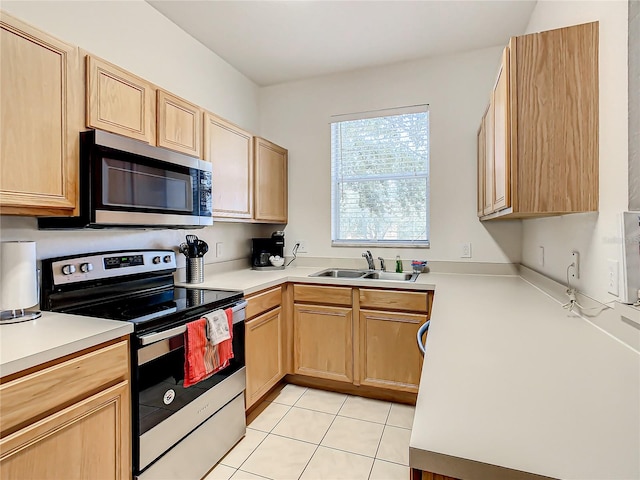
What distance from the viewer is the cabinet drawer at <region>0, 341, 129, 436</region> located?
0.98 meters

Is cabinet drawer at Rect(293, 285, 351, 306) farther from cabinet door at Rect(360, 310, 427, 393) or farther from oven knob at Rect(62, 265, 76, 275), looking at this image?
oven knob at Rect(62, 265, 76, 275)

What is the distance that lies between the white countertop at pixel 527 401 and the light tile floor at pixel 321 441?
39.3 inches

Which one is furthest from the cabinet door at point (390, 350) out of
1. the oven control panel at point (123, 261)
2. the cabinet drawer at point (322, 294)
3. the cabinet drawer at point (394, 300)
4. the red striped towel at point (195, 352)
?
the oven control panel at point (123, 261)

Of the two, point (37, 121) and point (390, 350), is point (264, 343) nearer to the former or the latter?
point (390, 350)

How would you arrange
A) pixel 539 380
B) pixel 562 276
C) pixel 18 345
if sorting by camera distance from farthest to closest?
pixel 562 276
pixel 18 345
pixel 539 380

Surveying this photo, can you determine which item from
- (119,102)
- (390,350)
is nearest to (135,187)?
(119,102)

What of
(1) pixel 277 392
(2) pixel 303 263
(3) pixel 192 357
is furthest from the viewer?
(2) pixel 303 263

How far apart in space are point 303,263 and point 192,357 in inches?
68.4

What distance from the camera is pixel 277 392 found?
2.61 meters

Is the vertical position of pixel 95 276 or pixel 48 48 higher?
pixel 48 48

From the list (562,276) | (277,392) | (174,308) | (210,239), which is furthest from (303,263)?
(562,276)

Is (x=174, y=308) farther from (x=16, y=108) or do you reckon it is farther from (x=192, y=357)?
(x=16, y=108)

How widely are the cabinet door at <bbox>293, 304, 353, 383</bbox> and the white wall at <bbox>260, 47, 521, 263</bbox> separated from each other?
716 millimetres

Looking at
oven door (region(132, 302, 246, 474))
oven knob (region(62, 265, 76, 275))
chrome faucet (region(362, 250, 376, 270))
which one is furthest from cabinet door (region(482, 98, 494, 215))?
oven knob (region(62, 265, 76, 275))
